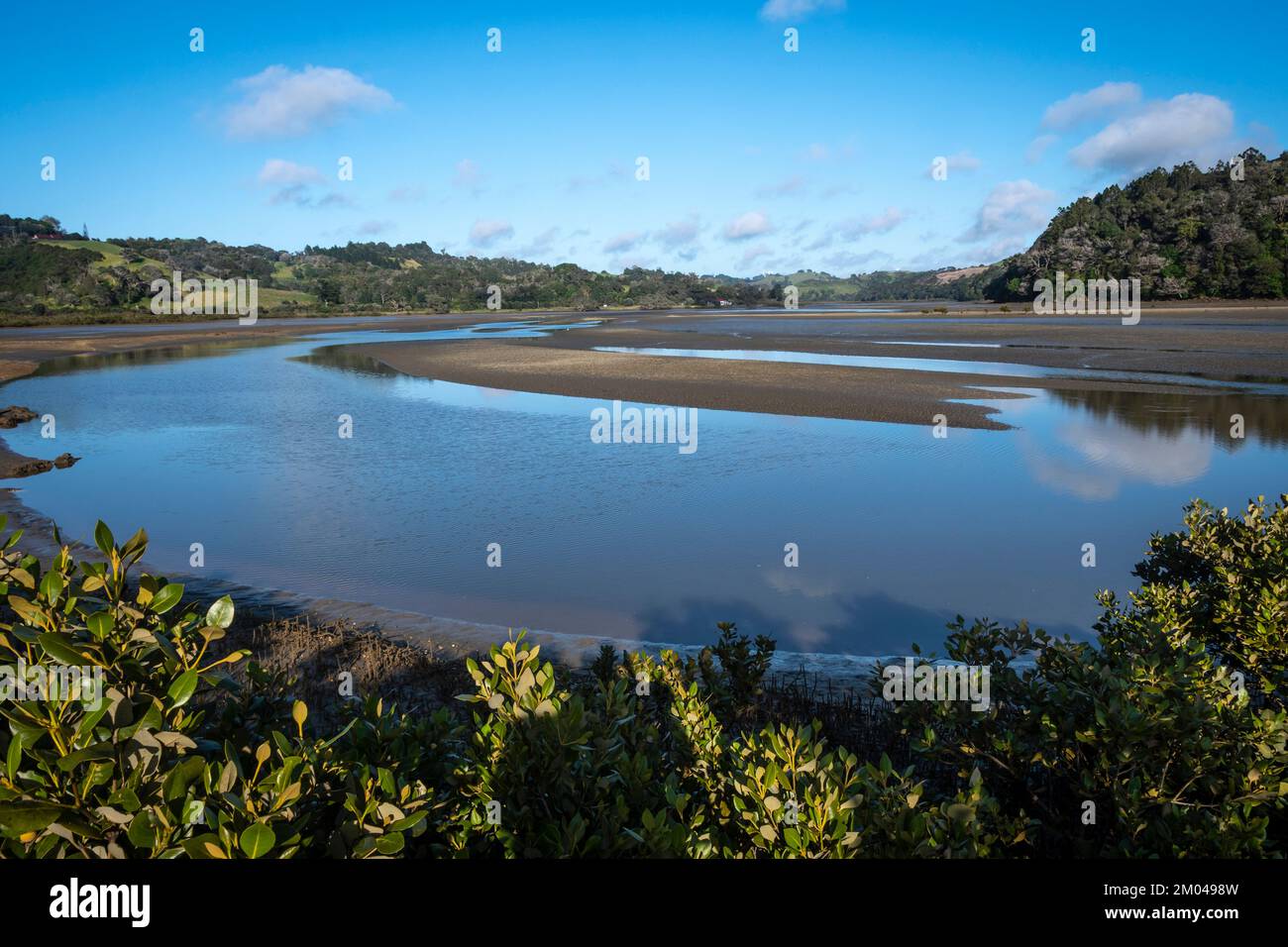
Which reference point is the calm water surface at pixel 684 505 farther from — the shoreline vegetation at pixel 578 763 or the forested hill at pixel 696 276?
the forested hill at pixel 696 276

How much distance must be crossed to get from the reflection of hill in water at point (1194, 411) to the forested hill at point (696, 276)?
47.9 metres

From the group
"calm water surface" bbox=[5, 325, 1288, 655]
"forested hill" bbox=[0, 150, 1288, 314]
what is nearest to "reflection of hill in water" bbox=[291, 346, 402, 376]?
"calm water surface" bbox=[5, 325, 1288, 655]

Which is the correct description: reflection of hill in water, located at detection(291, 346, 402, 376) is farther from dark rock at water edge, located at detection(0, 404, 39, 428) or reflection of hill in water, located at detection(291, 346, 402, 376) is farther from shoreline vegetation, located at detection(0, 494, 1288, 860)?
shoreline vegetation, located at detection(0, 494, 1288, 860)

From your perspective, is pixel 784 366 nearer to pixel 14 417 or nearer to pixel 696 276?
pixel 14 417

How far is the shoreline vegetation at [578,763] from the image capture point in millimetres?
1815

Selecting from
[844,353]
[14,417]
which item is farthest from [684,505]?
[844,353]

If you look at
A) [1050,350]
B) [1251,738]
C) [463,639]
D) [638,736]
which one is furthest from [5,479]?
[1050,350]

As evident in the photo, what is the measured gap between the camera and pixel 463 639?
745cm

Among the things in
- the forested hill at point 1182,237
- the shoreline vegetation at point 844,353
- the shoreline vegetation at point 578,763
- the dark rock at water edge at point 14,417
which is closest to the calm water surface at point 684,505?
the dark rock at water edge at point 14,417

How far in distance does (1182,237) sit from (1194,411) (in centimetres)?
5700

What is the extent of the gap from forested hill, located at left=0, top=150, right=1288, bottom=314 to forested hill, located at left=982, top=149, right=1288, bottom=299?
0.12m

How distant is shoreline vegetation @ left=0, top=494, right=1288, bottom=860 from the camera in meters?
1.82

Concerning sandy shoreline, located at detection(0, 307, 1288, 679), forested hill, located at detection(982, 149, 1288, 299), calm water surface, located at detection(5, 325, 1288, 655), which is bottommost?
calm water surface, located at detection(5, 325, 1288, 655)
